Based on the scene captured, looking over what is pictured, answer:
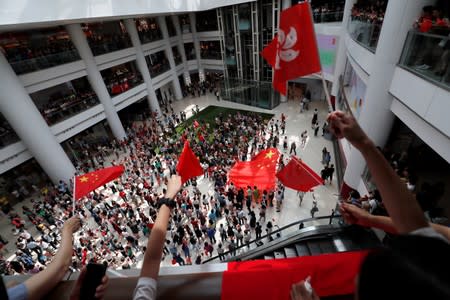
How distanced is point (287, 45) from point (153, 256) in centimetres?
460

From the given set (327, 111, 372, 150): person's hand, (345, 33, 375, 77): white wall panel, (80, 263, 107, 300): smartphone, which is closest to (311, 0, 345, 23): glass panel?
(345, 33, 375, 77): white wall panel

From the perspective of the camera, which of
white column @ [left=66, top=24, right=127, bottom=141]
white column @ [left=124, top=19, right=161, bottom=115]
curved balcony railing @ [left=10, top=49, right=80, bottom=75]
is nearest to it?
curved balcony railing @ [left=10, top=49, right=80, bottom=75]

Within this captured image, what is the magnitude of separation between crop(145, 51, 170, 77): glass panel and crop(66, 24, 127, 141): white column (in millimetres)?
6870

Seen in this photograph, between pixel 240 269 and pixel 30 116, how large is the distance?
15829mm

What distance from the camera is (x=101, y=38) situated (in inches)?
792

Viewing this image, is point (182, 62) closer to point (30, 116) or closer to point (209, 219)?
point (30, 116)

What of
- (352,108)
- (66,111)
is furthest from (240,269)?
(66,111)

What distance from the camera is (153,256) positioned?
6.04 feet

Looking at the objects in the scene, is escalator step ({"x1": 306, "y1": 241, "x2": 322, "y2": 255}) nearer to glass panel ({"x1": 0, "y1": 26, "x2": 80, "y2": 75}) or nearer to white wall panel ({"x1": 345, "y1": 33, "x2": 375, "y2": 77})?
white wall panel ({"x1": 345, "y1": 33, "x2": 375, "y2": 77})

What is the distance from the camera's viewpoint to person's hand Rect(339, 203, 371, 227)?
82.0 inches

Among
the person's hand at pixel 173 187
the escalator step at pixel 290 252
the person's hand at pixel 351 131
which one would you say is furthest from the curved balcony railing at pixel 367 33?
the person's hand at pixel 173 187

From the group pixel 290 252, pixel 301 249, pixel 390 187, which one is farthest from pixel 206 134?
pixel 390 187

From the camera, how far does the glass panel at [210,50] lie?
93.6ft

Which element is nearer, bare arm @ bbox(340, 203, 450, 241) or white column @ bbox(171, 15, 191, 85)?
bare arm @ bbox(340, 203, 450, 241)
